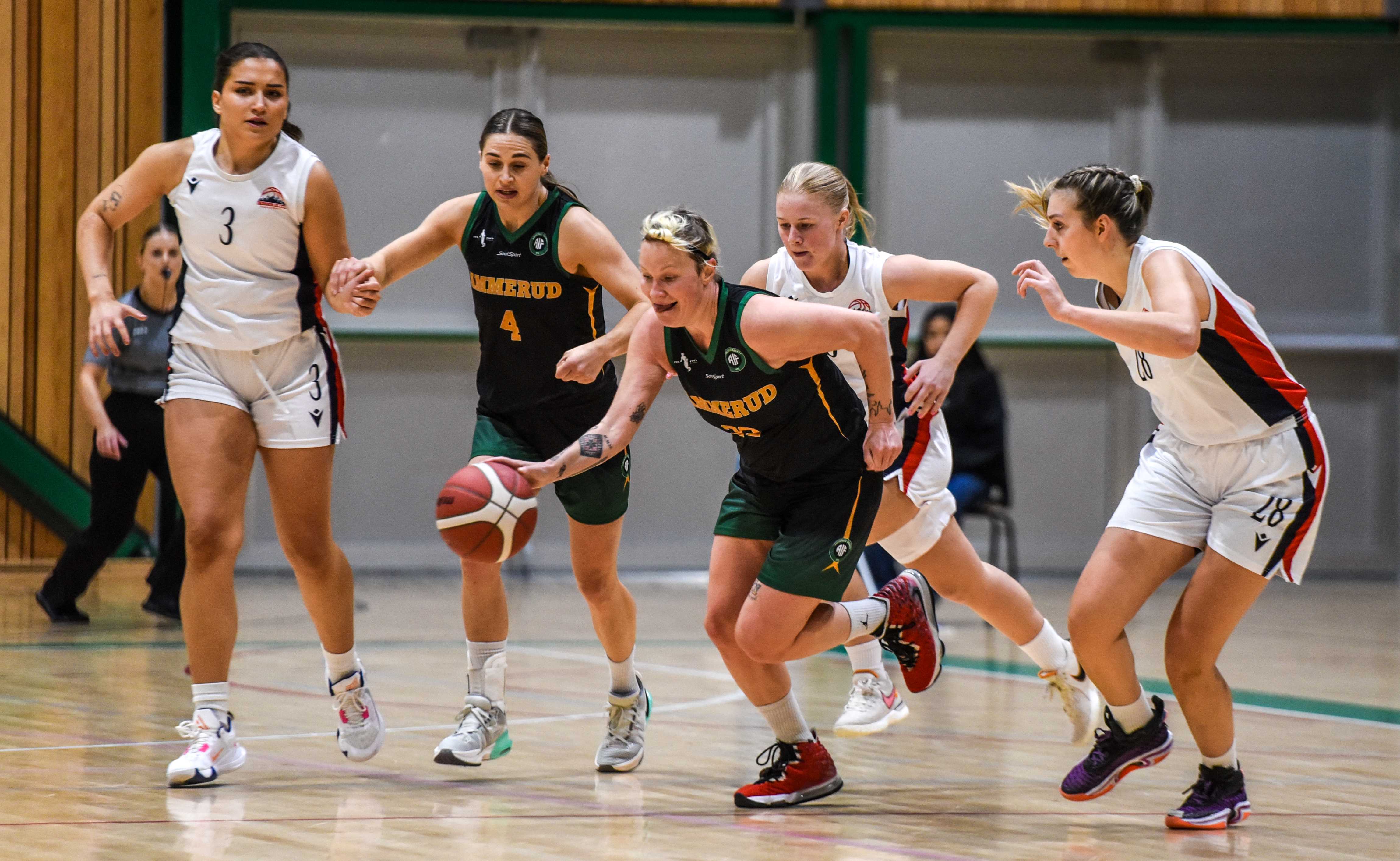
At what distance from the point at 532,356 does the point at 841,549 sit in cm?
104

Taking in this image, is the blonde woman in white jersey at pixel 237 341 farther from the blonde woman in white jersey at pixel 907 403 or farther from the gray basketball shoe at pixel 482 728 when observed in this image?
the blonde woman in white jersey at pixel 907 403

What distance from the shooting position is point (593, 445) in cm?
354

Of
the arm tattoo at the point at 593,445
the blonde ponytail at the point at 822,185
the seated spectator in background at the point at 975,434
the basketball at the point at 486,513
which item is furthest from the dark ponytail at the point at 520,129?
the seated spectator in background at the point at 975,434

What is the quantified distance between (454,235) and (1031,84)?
7002 mm

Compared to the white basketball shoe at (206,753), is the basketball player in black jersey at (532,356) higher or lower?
higher

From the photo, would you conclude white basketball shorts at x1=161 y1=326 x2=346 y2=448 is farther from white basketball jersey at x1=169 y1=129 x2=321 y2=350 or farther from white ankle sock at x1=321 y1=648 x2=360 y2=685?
white ankle sock at x1=321 y1=648 x2=360 y2=685

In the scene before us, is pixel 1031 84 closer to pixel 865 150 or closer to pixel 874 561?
pixel 865 150

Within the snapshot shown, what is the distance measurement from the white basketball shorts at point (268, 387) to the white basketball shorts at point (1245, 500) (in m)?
2.09

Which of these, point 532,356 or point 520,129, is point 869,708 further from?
point 520,129

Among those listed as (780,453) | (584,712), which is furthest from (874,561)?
(780,453)

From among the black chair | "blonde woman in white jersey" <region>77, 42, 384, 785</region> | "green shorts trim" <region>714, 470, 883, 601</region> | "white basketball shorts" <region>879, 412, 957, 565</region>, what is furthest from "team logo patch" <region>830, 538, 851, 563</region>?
the black chair

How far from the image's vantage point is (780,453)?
3.66m

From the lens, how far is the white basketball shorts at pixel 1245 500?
11.2 ft

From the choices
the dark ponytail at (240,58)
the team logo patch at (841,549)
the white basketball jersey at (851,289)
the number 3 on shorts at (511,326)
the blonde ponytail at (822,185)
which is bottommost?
the team logo patch at (841,549)
